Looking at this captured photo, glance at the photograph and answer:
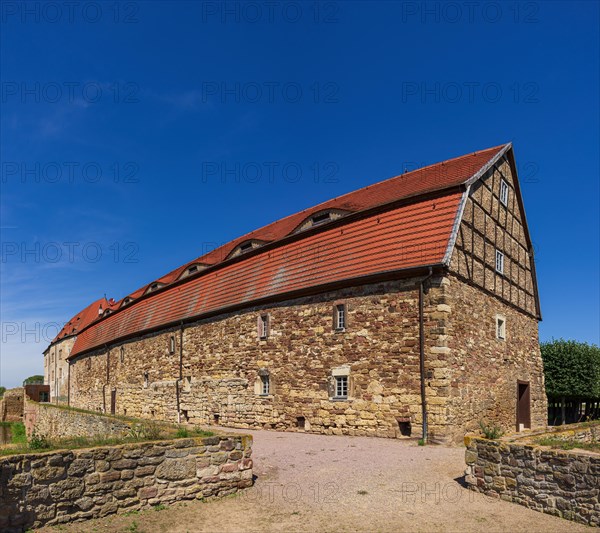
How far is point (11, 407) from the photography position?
43719 mm

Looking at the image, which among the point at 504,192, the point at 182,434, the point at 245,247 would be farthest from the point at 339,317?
the point at 182,434

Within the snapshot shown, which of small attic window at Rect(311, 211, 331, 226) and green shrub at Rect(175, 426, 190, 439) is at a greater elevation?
small attic window at Rect(311, 211, 331, 226)

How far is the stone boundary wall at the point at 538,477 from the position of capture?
7.06m

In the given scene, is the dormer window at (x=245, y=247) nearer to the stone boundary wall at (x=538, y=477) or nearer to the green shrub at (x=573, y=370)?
the stone boundary wall at (x=538, y=477)

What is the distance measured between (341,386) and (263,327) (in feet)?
14.9

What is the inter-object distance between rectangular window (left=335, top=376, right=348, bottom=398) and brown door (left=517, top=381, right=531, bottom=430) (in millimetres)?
7287

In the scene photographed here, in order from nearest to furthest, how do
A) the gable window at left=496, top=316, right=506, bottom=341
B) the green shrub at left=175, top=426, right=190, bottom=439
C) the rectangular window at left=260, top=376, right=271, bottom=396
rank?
the green shrub at left=175, top=426, right=190, bottom=439, the gable window at left=496, top=316, right=506, bottom=341, the rectangular window at left=260, top=376, right=271, bottom=396

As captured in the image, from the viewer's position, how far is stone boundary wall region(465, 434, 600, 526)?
23.1ft

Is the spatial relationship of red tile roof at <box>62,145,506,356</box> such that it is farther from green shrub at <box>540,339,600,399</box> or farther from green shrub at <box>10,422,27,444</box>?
green shrub at <box>10,422,27,444</box>

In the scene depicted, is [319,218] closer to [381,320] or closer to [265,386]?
[381,320]

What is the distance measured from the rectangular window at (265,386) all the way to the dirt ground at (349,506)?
7742 mm

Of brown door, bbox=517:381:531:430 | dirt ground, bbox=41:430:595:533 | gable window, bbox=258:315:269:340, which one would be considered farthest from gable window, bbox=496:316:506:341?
gable window, bbox=258:315:269:340

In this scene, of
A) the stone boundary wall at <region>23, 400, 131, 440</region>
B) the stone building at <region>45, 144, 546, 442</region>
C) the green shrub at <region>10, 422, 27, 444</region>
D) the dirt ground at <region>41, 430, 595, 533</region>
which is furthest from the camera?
the green shrub at <region>10, 422, 27, 444</region>

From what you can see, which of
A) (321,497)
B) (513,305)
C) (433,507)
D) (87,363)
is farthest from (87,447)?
(87,363)
